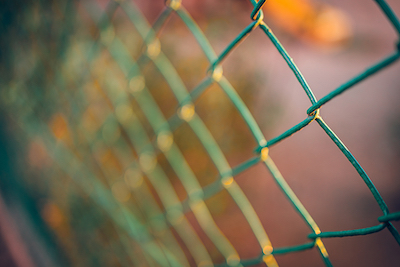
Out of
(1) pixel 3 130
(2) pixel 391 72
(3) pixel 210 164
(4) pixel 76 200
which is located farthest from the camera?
(2) pixel 391 72

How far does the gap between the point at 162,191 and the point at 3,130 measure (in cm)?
80

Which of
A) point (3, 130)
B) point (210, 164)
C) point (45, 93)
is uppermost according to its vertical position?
point (210, 164)

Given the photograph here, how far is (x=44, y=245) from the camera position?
70 cm

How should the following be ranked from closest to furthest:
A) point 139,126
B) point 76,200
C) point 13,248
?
point 13,248, point 76,200, point 139,126

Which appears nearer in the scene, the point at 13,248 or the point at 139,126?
the point at 13,248

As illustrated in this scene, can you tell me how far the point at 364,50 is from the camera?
2.23 m

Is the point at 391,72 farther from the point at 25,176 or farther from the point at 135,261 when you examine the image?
the point at 25,176

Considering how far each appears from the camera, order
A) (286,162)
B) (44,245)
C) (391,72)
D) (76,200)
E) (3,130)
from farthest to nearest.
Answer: (391,72) → (286,162) → (76,200) → (3,130) → (44,245)

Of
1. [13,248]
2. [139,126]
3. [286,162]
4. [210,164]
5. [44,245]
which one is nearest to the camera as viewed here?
[13,248]

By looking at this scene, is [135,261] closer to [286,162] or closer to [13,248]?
[13,248]

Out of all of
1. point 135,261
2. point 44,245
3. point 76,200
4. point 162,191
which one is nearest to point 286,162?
point 162,191

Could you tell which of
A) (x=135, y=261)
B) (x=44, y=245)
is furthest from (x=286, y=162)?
(x=44, y=245)

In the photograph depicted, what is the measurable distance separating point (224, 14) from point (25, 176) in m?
1.31

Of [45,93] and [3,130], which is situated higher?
[45,93]
